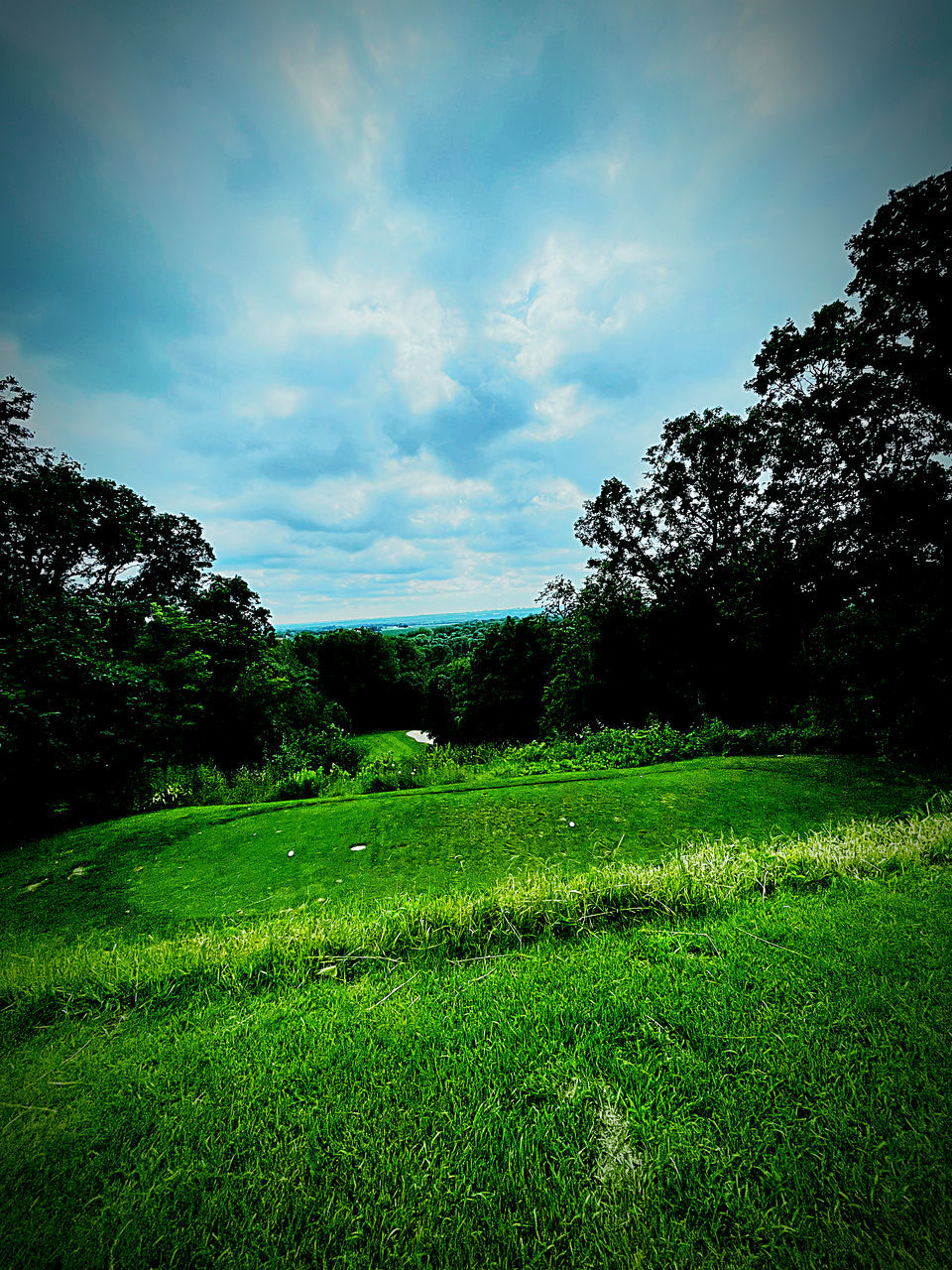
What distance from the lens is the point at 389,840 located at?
4102 mm

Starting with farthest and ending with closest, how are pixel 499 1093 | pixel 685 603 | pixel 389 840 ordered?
pixel 685 603, pixel 389 840, pixel 499 1093

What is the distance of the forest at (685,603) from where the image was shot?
5.65 meters

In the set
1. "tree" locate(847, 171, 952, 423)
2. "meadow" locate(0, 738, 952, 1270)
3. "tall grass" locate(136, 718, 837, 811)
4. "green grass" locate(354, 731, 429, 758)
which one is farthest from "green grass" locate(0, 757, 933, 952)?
"green grass" locate(354, 731, 429, 758)

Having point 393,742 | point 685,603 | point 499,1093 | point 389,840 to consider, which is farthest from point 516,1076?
point 393,742

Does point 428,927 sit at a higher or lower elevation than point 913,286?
lower

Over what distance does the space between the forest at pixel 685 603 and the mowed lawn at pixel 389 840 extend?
1276mm

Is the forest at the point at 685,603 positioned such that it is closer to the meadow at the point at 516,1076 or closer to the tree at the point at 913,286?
the tree at the point at 913,286

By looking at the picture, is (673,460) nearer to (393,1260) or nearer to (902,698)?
(902,698)

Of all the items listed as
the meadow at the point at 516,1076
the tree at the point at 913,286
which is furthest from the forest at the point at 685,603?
the meadow at the point at 516,1076

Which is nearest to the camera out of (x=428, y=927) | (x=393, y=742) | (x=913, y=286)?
(x=428, y=927)

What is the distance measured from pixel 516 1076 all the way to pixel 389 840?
2966 mm

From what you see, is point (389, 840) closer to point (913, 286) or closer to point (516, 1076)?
point (516, 1076)

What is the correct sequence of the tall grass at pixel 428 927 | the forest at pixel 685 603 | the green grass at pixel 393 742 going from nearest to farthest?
the tall grass at pixel 428 927, the forest at pixel 685 603, the green grass at pixel 393 742

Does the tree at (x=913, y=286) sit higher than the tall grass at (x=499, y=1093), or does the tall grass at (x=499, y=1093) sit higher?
the tree at (x=913, y=286)
